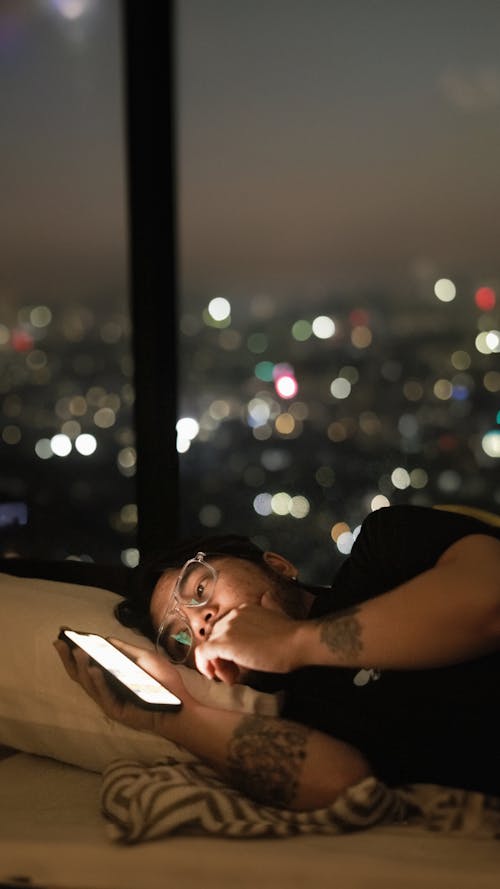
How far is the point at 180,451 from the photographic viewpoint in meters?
2.78

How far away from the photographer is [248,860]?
1.35 metres

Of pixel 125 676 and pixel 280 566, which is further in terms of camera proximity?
pixel 280 566

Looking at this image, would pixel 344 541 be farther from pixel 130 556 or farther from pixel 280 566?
pixel 280 566

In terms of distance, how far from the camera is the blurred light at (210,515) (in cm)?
283

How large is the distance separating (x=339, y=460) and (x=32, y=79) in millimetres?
1623

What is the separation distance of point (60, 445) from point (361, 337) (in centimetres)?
107

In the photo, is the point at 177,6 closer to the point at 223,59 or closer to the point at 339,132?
the point at 223,59

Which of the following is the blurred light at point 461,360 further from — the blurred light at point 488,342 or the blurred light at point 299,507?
the blurred light at point 299,507

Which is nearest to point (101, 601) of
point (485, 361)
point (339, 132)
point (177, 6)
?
point (485, 361)

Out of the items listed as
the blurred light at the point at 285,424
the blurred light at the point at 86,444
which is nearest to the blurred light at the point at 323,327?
the blurred light at the point at 285,424

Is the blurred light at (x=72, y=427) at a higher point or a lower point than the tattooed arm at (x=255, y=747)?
higher

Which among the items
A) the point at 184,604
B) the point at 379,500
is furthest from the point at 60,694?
the point at 379,500

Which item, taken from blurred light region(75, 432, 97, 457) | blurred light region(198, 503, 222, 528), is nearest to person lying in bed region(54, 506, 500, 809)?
blurred light region(198, 503, 222, 528)

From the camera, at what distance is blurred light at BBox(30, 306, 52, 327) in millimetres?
3061
